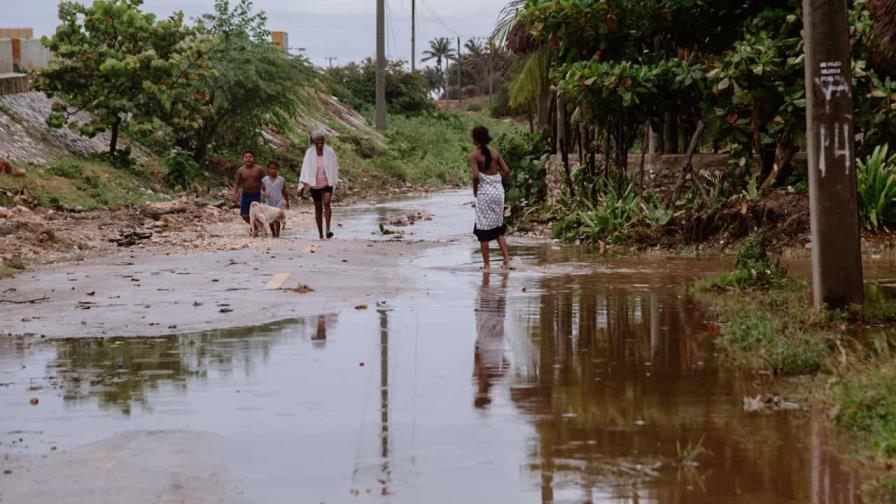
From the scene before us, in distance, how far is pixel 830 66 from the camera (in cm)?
989

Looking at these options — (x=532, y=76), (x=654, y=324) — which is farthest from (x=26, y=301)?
(x=532, y=76)

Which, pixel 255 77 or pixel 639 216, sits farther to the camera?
pixel 255 77

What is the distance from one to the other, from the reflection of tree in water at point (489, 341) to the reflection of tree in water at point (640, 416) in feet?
0.70

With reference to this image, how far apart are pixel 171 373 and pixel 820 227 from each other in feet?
15.9

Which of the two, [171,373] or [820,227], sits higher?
[820,227]

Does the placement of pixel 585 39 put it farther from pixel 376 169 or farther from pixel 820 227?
pixel 376 169

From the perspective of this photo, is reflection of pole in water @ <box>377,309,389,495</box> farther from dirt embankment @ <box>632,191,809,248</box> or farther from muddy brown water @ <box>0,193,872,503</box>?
dirt embankment @ <box>632,191,809,248</box>

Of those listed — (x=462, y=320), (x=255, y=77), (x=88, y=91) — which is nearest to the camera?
(x=462, y=320)

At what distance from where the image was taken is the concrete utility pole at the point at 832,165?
9.91m

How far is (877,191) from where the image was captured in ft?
54.9

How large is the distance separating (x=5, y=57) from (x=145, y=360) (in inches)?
1133

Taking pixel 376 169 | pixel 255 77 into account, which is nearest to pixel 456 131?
pixel 376 169

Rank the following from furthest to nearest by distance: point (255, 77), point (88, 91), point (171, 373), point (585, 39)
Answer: point (255, 77) → point (88, 91) → point (585, 39) → point (171, 373)

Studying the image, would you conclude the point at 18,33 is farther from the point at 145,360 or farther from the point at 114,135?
the point at 145,360
